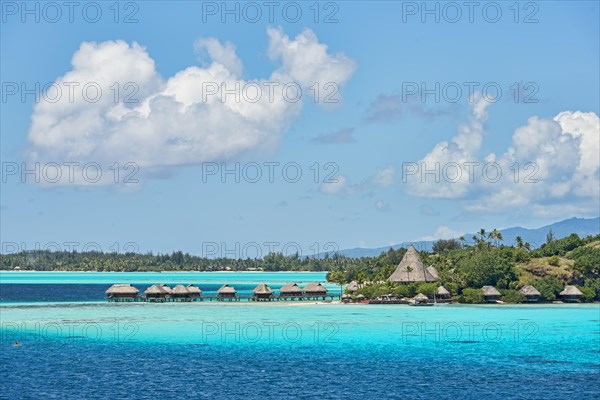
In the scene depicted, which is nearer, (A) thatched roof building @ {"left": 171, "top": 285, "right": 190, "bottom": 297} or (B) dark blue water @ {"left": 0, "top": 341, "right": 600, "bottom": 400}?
(B) dark blue water @ {"left": 0, "top": 341, "right": 600, "bottom": 400}

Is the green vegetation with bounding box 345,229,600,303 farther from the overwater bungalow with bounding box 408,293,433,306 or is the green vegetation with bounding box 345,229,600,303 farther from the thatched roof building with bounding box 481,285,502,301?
the overwater bungalow with bounding box 408,293,433,306

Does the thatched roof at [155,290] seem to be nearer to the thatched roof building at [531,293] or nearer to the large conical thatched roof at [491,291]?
the large conical thatched roof at [491,291]

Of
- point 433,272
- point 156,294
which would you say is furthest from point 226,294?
point 433,272

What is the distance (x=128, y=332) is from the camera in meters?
72.5

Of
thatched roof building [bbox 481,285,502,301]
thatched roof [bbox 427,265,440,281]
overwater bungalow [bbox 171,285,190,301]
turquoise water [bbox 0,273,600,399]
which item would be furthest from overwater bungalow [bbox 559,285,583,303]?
overwater bungalow [bbox 171,285,190,301]

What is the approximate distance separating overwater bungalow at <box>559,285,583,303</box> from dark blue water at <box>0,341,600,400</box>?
54.6 meters

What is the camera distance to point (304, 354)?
5834 cm

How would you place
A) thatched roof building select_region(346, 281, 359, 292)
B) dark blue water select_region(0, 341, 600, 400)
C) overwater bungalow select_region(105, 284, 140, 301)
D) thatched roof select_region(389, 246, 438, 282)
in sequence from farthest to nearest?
overwater bungalow select_region(105, 284, 140, 301)
thatched roof building select_region(346, 281, 359, 292)
thatched roof select_region(389, 246, 438, 282)
dark blue water select_region(0, 341, 600, 400)

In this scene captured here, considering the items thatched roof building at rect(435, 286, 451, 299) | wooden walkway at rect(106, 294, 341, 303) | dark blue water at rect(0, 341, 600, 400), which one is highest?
thatched roof building at rect(435, 286, 451, 299)

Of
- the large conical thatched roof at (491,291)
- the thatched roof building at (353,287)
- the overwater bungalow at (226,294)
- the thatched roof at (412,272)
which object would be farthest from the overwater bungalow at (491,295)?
the overwater bungalow at (226,294)

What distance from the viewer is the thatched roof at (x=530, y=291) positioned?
107688mm

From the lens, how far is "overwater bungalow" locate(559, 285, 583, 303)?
356 feet

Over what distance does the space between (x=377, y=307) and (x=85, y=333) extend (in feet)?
135

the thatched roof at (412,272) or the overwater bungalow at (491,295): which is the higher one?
the thatched roof at (412,272)
